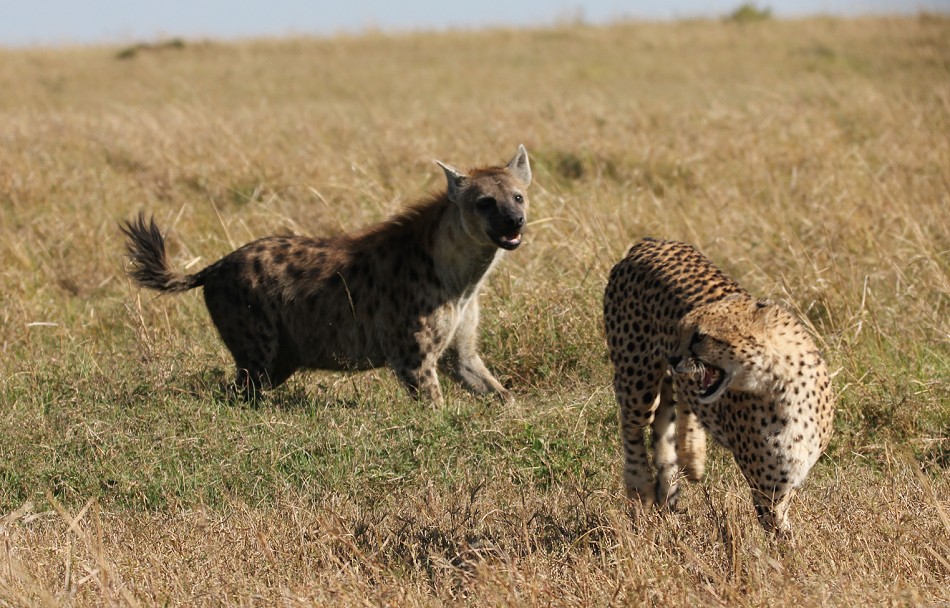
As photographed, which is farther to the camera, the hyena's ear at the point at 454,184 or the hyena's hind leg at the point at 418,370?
the hyena's ear at the point at 454,184

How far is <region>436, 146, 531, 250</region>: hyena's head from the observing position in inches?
223

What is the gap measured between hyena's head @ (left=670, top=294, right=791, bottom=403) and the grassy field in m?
Answer: 0.49

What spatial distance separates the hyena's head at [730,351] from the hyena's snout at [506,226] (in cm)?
184

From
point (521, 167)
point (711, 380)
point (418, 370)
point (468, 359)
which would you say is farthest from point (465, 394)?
point (711, 380)

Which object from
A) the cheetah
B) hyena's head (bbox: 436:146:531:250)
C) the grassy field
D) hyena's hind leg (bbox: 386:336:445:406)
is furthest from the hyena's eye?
the cheetah

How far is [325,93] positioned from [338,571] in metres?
14.0

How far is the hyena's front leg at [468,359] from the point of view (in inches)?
234

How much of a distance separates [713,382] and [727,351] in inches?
4.3

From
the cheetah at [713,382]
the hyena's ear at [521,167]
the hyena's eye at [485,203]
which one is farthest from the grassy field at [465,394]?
the hyena's eye at [485,203]

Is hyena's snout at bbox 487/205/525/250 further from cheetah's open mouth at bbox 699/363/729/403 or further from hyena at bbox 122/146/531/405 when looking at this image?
cheetah's open mouth at bbox 699/363/729/403

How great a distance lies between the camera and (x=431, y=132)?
10.8 metres

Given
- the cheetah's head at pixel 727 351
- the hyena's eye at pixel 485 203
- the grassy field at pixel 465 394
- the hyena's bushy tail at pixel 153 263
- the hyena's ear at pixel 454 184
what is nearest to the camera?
the cheetah's head at pixel 727 351

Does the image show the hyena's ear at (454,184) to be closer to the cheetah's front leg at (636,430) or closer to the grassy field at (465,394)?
the grassy field at (465,394)

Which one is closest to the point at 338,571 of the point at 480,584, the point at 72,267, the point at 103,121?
the point at 480,584
